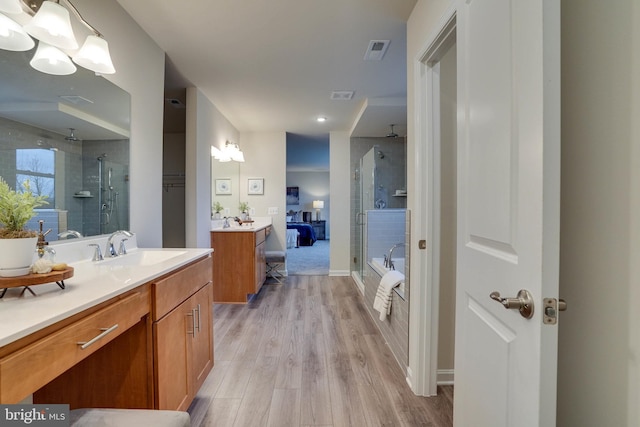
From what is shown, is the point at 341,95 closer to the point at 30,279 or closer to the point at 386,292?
the point at 386,292

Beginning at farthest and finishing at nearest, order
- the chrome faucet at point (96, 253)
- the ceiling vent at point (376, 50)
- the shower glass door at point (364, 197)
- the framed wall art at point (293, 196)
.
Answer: the framed wall art at point (293, 196)
the shower glass door at point (364, 197)
the ceiling vent at point (376, 50)
the chrome faucet at point (96, 253)

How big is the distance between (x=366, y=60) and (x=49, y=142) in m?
2.26

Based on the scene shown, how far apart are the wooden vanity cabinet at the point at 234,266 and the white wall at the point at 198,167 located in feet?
0.67

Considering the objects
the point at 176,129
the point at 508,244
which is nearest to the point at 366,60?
the point at 508,244

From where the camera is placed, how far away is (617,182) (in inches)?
26.5

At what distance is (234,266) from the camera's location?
3465 mm

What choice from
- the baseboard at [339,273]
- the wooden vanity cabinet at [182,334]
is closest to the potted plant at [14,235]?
the wooden vanity cabinet at [182,334]

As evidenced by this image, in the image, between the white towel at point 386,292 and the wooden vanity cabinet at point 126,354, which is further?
the white towel at point 386,292

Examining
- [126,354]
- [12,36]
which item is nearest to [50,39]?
[12,36]

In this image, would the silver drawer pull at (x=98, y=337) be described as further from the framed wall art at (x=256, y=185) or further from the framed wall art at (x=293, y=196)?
the framed wall art at (x=293, y=196)

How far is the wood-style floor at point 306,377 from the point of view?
62.4 inches

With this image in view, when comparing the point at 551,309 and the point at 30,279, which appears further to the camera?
the point at 30,279

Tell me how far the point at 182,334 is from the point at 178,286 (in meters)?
0.25

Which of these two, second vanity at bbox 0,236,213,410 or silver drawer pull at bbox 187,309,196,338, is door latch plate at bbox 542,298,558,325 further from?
silver drawer pull at bbox 187,309,196,338
